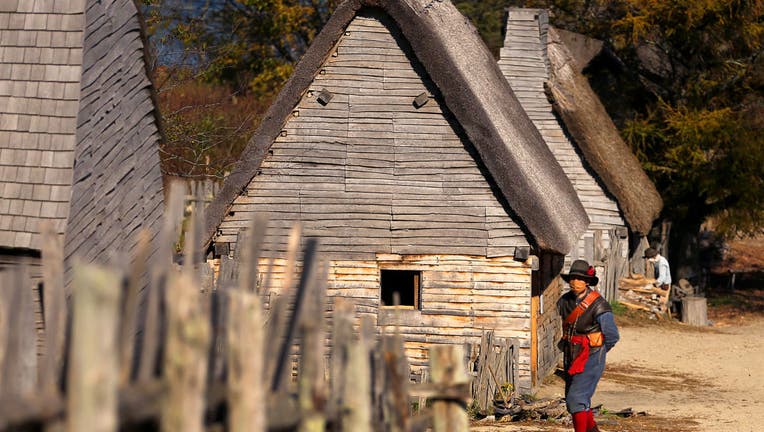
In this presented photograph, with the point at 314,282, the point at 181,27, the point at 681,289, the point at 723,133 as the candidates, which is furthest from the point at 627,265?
the point at 314,282

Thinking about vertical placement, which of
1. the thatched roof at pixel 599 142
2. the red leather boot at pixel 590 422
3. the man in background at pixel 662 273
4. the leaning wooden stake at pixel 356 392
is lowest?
the red leather boot at pixel 590 422

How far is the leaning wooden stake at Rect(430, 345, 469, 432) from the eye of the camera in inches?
224

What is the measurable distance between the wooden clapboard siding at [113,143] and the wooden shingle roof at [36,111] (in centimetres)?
10

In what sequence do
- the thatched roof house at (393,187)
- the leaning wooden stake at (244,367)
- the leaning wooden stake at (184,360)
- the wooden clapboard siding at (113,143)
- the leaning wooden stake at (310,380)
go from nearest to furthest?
the leaning wooden stake at (184,360), the leaning wooden stake at (244,367), the leaning wooden stake at (310,380), the wooden clapboard siding at (113,143), the thatched roof house at (393,187)

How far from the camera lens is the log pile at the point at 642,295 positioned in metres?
26.0

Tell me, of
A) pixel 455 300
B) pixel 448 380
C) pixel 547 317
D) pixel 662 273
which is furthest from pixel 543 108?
pixel 448 380

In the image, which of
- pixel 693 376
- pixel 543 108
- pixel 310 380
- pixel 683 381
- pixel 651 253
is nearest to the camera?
pixel 310 380

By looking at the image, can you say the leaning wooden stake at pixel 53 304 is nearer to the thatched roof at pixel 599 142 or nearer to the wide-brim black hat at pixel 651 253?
the thatched roof at pixel 599 142

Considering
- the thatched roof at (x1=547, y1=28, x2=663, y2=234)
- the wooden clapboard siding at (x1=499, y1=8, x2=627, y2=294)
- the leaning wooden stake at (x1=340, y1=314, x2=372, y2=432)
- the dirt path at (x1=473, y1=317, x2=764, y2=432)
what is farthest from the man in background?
the leaning wooden stake at (x1=340, y1=314, x2=372, y2=432)

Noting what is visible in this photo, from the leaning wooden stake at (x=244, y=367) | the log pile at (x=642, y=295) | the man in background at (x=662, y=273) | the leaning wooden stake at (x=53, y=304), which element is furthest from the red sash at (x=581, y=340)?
the man in background at (x=662, y=273)

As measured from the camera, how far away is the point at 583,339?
33.6 ft

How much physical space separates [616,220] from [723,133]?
11.7 feet

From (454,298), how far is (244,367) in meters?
10.5

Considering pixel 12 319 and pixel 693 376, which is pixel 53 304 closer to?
pixel 12 319
